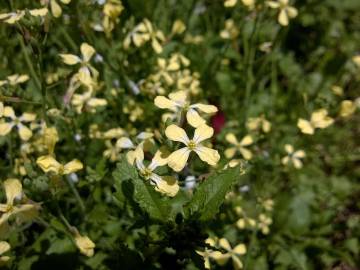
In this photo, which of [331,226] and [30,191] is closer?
[30,191]

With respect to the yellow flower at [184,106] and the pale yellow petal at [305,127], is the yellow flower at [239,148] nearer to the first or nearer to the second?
the pale yellow petal at [305,127]

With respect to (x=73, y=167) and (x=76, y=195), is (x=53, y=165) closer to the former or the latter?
(x=73, y=167)

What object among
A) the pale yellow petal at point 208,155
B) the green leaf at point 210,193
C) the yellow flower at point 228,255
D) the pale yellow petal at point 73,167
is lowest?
the yellow flower at point 228,255

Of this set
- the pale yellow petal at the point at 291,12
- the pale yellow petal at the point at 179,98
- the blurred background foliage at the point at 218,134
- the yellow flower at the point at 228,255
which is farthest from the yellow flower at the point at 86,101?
the pale yellow petal at the point at 291,12

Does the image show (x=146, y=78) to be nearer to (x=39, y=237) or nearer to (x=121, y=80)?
(x=121, y=80)

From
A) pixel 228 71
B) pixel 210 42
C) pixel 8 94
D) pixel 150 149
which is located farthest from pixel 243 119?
pixel 8 94

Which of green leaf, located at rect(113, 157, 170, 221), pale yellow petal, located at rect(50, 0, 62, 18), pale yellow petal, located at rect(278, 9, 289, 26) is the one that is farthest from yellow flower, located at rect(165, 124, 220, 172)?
pale yellow petal, located at rect(278, 9, 289, 26)
